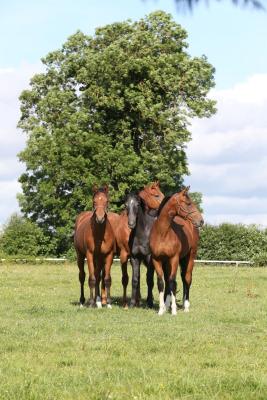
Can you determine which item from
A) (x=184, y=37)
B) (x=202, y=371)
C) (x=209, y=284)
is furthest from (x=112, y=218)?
(x=184, y=37)

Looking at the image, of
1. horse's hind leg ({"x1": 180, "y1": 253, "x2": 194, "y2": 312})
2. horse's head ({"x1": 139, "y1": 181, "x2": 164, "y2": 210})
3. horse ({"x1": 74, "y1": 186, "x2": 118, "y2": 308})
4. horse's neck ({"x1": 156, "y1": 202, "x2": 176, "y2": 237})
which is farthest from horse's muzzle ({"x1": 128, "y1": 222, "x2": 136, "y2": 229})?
horse's hind leg ({"x1": 180, "y1": 253, "x2": 194, "y2": 312})

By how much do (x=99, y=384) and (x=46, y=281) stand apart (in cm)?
2058

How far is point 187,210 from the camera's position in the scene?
17.3 metres

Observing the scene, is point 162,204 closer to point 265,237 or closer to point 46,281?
point 46,281

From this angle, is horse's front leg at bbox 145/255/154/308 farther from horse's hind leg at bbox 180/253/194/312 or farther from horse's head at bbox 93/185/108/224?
horse's head at bbox 93/185/108/224

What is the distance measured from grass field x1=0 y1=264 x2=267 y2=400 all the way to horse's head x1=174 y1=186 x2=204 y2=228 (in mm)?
2096

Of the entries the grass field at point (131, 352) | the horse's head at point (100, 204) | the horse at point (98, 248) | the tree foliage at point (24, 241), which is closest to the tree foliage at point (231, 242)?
the tree foliage at point (24, 241)

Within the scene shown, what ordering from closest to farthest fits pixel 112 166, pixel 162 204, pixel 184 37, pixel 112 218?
pixel 162 204, pixel 112 218, pixel 112 166, pixel 184 37

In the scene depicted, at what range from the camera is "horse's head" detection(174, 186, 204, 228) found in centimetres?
1723

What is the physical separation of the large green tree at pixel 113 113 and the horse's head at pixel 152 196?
2826 cm

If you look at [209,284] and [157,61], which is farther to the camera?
[157,61]

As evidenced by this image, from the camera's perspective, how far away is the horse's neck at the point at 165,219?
57.1 ft

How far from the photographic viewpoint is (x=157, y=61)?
49219mm

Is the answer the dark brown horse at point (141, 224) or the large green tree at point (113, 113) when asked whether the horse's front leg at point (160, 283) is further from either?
the large green tree at point (113, 113)
